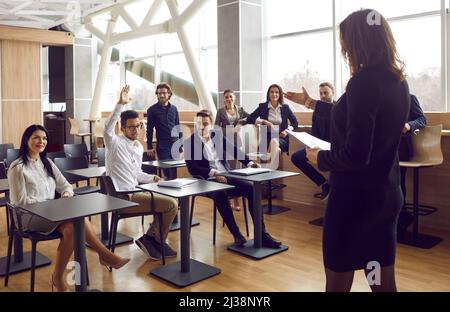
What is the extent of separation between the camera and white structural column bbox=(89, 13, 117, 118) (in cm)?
979

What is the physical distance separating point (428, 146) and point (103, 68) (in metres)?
7.76

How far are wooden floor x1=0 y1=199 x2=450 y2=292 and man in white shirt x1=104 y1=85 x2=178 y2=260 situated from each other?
16 centimetres

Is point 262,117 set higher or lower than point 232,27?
lower

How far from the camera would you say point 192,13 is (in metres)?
7.02

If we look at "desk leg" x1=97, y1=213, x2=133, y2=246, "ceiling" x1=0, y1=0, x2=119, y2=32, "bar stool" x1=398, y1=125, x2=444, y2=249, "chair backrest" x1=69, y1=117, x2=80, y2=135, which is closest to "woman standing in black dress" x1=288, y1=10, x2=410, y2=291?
"bar stool" x1=398, y1=125, x2=444, y2=249

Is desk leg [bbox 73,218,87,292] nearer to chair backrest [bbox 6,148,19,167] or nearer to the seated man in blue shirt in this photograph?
the seated man in blue shirt

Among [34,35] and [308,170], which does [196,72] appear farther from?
[34,35]

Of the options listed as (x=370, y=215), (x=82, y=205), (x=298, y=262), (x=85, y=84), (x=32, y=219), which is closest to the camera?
(x=370, y=215)

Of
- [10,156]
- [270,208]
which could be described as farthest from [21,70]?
[270,208]

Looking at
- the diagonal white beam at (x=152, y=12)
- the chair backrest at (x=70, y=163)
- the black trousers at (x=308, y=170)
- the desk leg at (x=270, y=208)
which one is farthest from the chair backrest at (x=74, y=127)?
the black trousers at (x=308, y=170)
